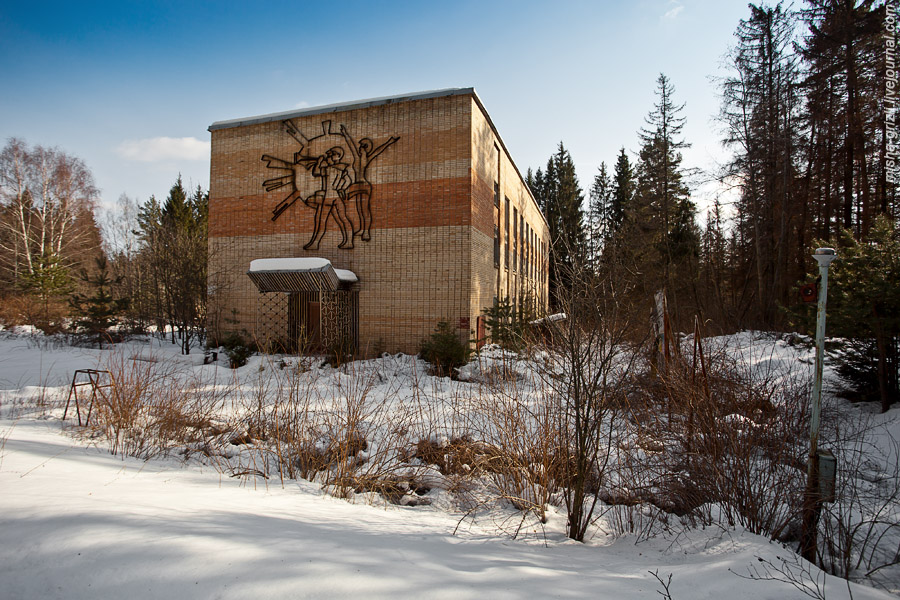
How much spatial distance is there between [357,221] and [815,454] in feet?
41.9

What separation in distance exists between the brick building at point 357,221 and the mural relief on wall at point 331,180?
0.04 m

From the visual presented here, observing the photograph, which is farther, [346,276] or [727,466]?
[346,276]

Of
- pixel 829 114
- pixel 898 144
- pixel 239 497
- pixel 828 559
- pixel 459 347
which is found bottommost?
pixel 828 559

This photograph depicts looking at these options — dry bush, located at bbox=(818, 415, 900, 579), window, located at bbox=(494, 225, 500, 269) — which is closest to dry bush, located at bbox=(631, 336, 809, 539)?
dry bush, located at bbox=(818, 415, 900, 579)

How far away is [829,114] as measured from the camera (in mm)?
17016

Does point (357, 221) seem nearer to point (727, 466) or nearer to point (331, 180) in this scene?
point (331, 180)

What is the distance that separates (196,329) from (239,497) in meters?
15.8

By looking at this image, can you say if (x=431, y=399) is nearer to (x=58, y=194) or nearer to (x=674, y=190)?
(x=674, y=190)

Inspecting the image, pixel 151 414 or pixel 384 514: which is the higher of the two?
pixel 151 414

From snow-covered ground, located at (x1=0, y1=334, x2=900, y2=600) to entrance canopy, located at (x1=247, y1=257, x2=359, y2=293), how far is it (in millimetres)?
8177

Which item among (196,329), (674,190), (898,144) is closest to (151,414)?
(196,329)

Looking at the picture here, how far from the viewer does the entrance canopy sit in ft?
40.5

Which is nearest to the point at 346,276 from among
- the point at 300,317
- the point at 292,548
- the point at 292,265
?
the point at 292,265

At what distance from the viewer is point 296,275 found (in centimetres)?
1252
